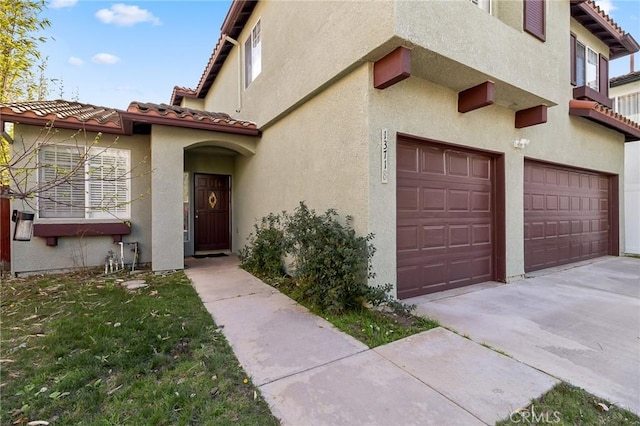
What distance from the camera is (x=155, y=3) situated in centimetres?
760

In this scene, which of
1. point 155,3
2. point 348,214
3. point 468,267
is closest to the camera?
point 348,214

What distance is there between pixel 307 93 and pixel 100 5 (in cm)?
562

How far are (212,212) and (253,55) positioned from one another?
16.1 ft

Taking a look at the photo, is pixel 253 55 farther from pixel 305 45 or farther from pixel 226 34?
pixel 305 45

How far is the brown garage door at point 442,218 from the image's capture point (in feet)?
15.9

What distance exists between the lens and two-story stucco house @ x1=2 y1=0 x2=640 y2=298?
13.9 feet

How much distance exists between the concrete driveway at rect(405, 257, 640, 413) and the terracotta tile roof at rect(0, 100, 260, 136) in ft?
18.8

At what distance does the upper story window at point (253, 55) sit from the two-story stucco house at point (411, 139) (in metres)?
0.07

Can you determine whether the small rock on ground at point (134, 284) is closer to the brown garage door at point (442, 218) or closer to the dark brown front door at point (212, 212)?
the dark brown front door at point (212, 212)

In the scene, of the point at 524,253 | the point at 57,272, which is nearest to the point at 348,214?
the point at 524,253

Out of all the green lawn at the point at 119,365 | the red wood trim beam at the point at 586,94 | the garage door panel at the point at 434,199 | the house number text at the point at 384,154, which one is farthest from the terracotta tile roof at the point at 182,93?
the red wood trim beam at the point at 586,94

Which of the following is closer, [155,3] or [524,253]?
[524,253]

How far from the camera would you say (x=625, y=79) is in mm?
11156

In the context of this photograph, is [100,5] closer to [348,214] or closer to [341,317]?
[348,214]
